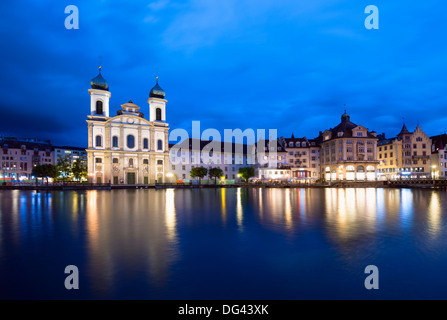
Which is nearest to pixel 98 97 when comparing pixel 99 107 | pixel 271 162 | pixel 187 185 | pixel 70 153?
pixel 99 107

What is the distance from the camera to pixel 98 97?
2953 inches

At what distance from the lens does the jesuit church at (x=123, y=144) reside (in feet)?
235

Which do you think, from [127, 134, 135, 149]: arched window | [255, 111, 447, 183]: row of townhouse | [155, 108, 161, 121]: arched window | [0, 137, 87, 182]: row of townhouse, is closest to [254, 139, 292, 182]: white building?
[255, 111, 447, 183]: row of townhouse

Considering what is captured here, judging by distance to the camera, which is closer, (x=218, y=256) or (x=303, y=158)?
(x=218, y=256)

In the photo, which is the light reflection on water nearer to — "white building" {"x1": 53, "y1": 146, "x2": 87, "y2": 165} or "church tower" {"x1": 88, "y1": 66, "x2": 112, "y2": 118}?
"church tower" {"x1": 88, "y1": 66, "x2": 112, "y2": 118}

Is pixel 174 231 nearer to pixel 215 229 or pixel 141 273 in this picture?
pixel 215 229

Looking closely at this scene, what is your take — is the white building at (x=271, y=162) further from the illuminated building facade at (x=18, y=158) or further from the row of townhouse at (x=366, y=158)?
Answer: the illuminated building facade at (x=18, y=158)

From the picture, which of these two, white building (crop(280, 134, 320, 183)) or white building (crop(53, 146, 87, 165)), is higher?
white building (crop(53, 146, 87, 165))

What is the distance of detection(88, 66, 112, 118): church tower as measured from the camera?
74250 mm

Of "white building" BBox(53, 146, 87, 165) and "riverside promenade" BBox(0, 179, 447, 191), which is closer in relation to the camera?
"riverside promenade" BBox(0, 179, 447, 191)

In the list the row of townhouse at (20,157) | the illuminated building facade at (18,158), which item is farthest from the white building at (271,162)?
the illuminated building facade at (18,158)

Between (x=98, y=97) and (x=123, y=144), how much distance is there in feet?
49.5

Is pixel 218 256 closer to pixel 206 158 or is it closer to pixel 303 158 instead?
pixel 206 158

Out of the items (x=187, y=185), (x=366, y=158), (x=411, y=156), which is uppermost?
(x=411, y=156)
